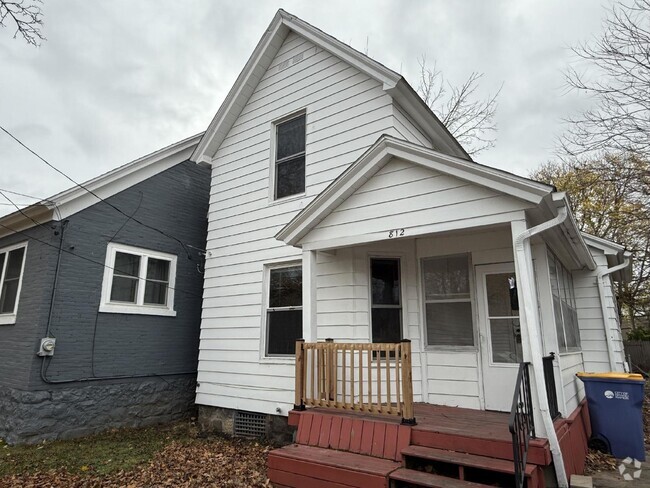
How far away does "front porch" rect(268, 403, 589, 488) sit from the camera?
3.63 metres

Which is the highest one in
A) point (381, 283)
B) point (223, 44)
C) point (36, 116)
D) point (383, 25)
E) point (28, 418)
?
point (383, 25)

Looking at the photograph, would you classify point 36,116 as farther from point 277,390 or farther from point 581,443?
point 581,443

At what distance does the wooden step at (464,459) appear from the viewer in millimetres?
3457

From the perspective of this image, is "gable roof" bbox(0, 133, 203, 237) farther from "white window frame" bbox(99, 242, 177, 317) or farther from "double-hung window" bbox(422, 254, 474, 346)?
"double-hung window" bbox(422, 254, 474, 346)

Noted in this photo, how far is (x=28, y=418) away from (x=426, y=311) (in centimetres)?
662

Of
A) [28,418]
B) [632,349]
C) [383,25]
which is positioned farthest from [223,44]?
[632,349]

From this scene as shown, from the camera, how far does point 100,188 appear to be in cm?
774

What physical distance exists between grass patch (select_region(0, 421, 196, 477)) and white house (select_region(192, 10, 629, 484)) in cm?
103

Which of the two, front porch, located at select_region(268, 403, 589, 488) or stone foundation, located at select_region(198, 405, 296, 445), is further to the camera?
stone foundation, located at select_region(198, 405, 296, 445)

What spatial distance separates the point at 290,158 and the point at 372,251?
2683 millimetres

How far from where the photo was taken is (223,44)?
37.6ft

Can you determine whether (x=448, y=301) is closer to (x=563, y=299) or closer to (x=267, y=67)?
(x=563, y=299)

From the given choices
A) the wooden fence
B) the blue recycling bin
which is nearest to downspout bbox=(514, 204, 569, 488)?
the blue recycling bin

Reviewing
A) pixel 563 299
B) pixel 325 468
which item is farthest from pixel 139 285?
pixel 563 299
